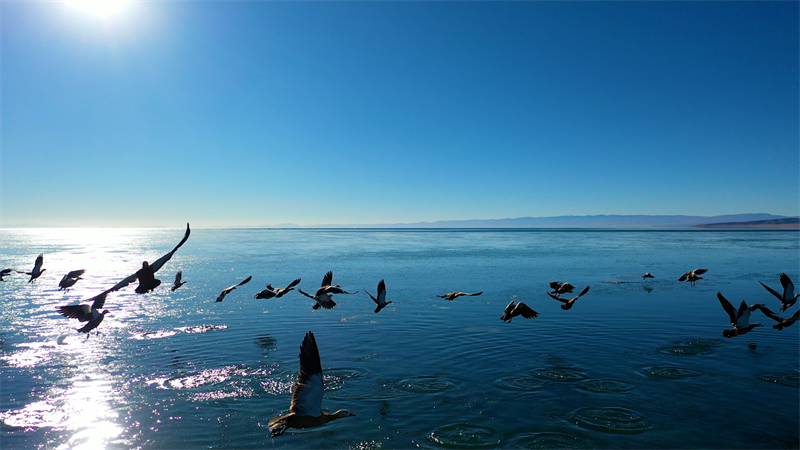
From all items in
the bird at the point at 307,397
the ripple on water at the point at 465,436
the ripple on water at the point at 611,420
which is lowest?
the ripple on water at the point at 465,436

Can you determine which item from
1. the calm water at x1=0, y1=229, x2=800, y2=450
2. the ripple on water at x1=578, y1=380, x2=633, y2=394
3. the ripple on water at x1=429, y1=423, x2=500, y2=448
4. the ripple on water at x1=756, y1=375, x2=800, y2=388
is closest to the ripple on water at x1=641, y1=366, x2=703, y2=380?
the calm water at x1=0, y1=229, x2=800, y2=450

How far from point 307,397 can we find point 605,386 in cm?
830

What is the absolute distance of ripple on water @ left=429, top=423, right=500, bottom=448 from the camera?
9133 millimetres

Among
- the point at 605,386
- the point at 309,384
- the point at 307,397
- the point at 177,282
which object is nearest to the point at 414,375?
the point at 605,386

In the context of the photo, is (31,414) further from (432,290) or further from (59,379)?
(432,290)

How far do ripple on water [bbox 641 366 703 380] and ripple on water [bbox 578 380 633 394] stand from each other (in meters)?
1.13

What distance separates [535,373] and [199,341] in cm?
1198

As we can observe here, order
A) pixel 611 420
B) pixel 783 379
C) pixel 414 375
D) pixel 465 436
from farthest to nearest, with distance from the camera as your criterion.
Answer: pixel 414 375
pixel 783 379
pixel 611 420
pixel 465 436

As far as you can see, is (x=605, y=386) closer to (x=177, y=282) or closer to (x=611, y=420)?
(x=611, y=420)

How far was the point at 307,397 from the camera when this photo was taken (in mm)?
7414

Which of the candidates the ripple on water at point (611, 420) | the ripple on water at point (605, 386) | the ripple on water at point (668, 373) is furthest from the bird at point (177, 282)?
the ripple on water at point (668, 373)

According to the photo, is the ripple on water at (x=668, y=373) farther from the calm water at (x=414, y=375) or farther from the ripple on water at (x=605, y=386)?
the ripple on water at (x=605, y=386)

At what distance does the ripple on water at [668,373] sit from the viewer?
1241 centimetres

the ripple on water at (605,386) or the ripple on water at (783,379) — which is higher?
the ripple on water at (783,379)
